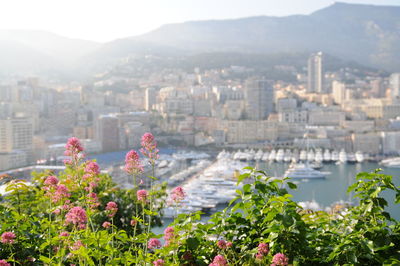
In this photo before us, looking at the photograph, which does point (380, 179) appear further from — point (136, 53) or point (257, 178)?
point (136, 53)

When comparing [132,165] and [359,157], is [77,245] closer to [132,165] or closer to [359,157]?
[132,165]

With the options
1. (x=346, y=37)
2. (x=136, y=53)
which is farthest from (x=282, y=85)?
(x=346, y=37)

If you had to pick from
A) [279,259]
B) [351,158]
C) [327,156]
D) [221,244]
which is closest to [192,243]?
[221,244]

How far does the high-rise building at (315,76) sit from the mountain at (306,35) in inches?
518

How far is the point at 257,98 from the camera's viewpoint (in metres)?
19.0

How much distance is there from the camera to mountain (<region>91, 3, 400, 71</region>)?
140 feet

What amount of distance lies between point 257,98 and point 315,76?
34.3 feet

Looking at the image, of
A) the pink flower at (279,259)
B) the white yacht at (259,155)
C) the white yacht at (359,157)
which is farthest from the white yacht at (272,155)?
the pink flower at (279,259)

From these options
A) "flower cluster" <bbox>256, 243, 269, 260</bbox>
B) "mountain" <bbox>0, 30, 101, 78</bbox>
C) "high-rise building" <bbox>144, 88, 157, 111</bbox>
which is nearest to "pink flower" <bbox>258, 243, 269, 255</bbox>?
"flower cluster" <bbox>256, 243, 269, 260</bbox>

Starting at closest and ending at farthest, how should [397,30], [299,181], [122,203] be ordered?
1. [122,203]
2. [299,181]
3. [397,30]

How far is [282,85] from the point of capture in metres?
28.2

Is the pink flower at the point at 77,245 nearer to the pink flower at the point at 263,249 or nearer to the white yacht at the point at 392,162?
the pink flower at the point at 263,249

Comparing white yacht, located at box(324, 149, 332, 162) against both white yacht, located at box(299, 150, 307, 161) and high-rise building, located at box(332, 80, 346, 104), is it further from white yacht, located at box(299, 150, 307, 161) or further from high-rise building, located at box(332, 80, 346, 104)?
high-rise building, located at box(332, 80, 346, 104)

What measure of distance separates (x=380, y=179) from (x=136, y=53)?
1422 inches
